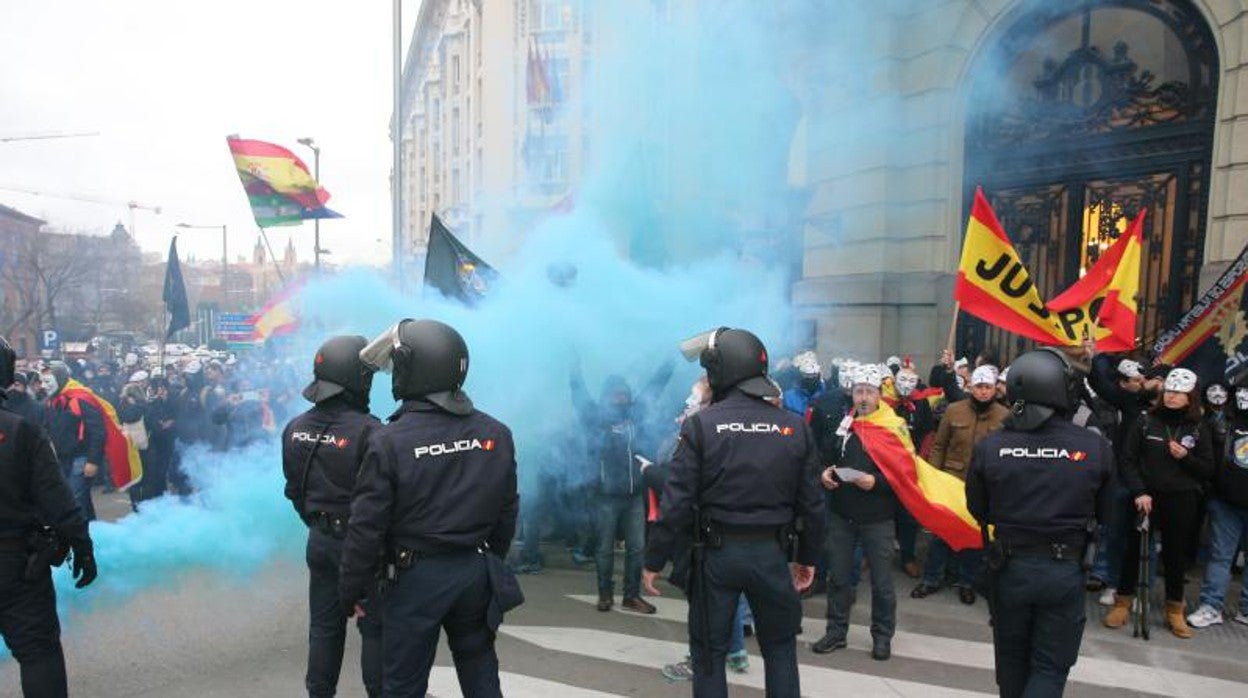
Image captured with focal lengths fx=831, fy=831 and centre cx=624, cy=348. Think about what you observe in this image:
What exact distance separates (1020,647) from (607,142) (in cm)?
735

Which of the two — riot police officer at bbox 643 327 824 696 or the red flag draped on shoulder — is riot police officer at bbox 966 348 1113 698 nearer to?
riot police officer at bbox 643 327 824 696

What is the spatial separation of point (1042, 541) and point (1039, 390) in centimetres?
65

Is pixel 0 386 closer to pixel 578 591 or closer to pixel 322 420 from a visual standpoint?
pixel 322 420

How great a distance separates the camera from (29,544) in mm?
3752

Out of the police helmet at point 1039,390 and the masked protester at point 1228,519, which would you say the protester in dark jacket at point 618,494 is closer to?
the police helmet at point 1039,390

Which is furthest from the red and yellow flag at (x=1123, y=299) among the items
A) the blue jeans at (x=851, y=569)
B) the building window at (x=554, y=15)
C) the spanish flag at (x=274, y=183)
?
the spanish flag at (x=274, y=183)

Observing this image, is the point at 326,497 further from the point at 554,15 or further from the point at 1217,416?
the point at 554,15

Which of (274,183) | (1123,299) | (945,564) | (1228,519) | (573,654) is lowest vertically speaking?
(573,654)

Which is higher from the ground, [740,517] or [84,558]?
[740,517]

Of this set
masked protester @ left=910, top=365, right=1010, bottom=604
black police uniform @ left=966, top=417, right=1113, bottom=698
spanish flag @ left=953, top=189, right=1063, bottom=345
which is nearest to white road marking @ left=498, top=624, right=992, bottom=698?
black police uniform @ left=966, top=417, right=1113, bottom=698

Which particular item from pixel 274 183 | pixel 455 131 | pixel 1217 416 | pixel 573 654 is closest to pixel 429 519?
pixel 573 654

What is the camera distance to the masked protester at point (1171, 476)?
218 inches

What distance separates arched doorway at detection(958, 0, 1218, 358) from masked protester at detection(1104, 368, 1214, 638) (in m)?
3.13

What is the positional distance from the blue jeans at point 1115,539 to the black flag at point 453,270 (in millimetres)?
5173
